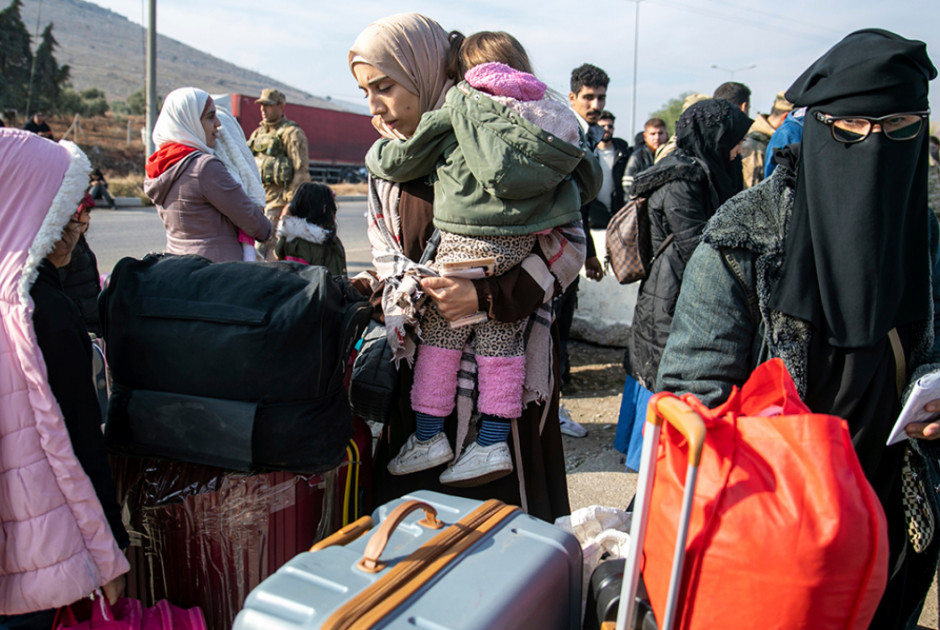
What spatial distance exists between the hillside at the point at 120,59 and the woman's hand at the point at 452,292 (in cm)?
9191

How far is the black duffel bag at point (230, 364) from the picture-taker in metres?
1.59

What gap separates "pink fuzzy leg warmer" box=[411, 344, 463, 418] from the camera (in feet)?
6.40

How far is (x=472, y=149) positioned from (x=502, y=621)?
119cm

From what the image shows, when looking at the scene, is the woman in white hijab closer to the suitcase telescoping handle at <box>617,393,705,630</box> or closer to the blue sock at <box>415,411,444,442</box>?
the blue sock at <box>415,411,444,442</box>

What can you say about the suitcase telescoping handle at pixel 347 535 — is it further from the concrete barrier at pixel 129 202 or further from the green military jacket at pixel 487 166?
the concrete barrier at pixel 129 202

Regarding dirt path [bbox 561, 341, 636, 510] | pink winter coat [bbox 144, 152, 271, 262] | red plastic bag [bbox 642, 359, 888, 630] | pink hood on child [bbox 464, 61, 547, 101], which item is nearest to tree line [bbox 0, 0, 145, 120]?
dirt path [bbox 561, 341, 636, 510]

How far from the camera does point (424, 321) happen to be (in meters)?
1.99

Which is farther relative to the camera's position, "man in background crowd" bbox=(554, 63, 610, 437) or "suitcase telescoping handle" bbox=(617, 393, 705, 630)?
"man in background crowd" bbox=(554, 63, 610, 437)

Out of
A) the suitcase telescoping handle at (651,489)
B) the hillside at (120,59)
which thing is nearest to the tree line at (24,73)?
the hillside at (120,59)

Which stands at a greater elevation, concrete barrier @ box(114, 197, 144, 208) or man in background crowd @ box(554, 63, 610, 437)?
man in background crowd @ box(554, 63, 610, 437)

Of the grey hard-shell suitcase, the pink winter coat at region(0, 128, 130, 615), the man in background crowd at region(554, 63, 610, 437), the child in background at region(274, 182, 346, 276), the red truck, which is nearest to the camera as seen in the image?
the grey hard-shell suitcase

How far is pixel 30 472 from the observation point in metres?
1.46

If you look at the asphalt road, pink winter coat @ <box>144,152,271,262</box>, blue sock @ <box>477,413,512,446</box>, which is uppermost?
pink winter coat @ <box>144,152,271,262</box>

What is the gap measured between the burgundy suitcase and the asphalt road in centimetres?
723
